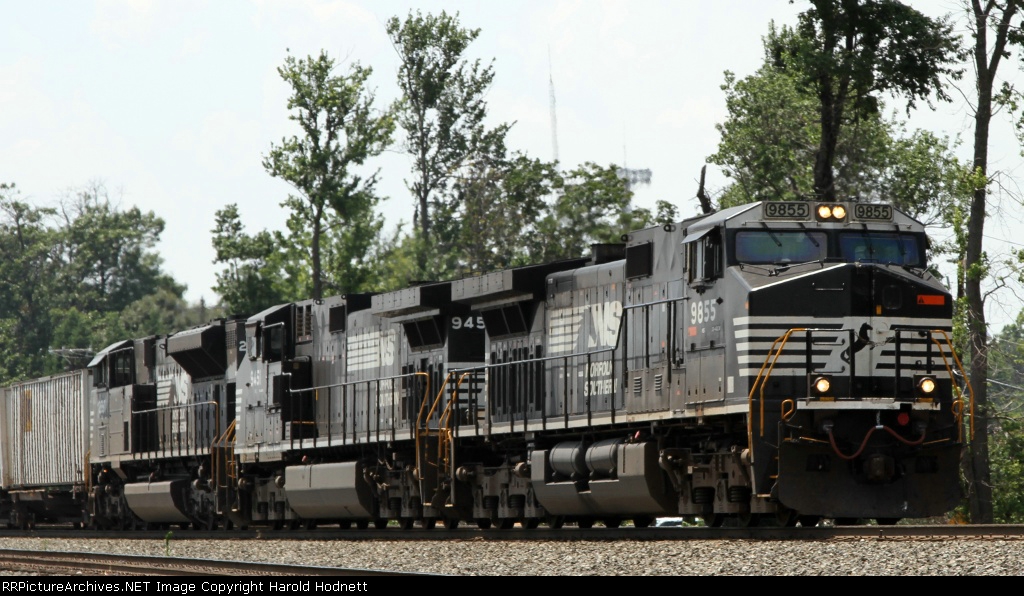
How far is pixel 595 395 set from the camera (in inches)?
651

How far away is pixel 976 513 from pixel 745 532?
35.3 feet

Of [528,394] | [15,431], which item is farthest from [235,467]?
[15,431]

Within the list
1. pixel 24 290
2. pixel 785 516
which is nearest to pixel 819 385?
pixel 785 516

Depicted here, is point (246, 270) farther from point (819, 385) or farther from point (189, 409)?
point (819, 385)

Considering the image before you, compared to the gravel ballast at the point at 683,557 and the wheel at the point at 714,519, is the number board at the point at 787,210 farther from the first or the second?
the gravel ballast at the point at 683,557

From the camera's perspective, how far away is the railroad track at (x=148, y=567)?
11953 mm

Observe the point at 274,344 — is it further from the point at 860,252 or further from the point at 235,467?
the point at 860,252

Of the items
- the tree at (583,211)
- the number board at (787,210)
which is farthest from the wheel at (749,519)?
the tree at (583,211)

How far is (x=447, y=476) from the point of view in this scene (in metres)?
19.0

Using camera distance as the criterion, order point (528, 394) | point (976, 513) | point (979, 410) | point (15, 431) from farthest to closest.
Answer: point (15, 431), point (979, 410), point (976, 513), point (528, 394)

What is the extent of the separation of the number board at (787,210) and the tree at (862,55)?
38.3 ft

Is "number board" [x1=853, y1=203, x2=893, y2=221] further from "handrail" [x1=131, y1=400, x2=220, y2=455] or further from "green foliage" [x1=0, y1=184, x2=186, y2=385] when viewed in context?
"green foliage" [x1=0, y1=184, x2=186, y2=385]

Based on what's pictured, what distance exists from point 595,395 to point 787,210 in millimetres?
3568

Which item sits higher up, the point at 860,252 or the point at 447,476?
the point at 860,252
